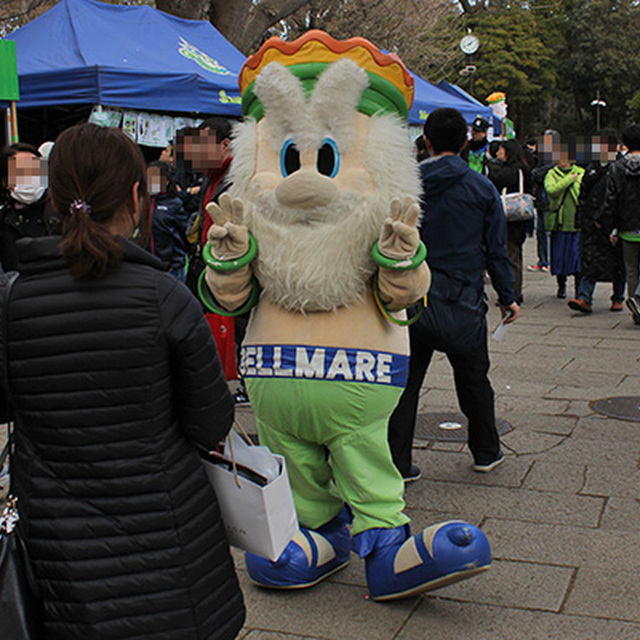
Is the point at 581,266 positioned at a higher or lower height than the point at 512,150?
lower

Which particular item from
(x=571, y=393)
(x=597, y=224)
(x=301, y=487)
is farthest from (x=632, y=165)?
(x=301, y=487)

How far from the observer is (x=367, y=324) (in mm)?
3480

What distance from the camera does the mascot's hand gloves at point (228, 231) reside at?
340cm

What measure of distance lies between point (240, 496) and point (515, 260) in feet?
27.9

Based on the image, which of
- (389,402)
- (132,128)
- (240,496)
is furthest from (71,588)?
(132,128)

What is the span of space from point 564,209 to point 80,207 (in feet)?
29.7

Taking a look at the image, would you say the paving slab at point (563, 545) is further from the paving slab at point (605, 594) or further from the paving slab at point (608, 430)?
the paving slab at point (608, 430)

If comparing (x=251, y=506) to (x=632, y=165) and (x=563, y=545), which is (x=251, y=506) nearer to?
(x=563, y=545)

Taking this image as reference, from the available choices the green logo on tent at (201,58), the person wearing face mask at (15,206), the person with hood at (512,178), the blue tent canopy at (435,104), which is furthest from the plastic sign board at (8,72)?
the blue tent canopy at (435,104)

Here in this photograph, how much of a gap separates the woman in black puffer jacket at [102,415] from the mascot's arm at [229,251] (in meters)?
1.12

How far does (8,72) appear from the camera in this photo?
26.9 ft

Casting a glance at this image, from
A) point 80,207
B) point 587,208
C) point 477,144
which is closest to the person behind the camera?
point 80,207

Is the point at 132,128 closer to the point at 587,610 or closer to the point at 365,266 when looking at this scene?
the point at 365,266

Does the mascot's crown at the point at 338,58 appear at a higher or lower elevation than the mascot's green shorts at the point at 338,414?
higher
